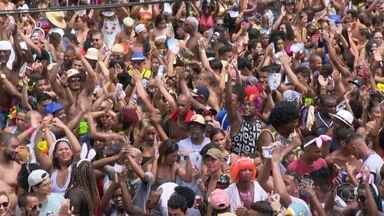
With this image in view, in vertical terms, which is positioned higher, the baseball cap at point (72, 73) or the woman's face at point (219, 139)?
the woman's face at point (219, 139)

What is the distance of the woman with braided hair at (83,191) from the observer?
645 cm

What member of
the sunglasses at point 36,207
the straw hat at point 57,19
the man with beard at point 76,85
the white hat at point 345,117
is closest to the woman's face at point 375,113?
the white hat at point 345,117

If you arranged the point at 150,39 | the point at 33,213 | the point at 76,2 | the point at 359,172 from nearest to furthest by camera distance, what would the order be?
the point at 33,213, the point at 359,172, the point at 150,39, the point at 76,2

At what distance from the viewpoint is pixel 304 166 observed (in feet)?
21.9

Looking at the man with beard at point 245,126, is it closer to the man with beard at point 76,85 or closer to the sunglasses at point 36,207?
the man with beard at point 76,85

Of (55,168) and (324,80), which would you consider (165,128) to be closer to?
(55,168)

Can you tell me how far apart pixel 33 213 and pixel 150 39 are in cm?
623

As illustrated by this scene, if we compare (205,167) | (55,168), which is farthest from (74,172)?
(205,167)

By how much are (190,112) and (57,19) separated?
205 inches

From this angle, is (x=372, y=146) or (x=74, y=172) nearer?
(x=74, y=172)

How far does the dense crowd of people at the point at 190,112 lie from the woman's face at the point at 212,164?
14 mm

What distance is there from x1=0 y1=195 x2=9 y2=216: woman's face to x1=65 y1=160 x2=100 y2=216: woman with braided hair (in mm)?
476

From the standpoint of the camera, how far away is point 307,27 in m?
13.6

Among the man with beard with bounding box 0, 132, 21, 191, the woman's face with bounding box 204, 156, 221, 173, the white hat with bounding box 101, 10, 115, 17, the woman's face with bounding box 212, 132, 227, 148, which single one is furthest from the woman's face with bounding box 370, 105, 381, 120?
the white hat with bounding box 101, 10, 115, 17
